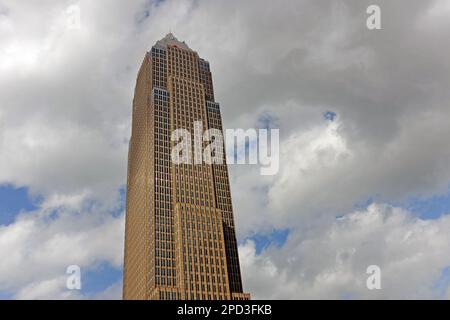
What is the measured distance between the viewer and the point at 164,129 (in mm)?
197625

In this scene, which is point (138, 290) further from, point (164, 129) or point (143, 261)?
point (164, 129)

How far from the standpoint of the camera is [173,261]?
16388 cm

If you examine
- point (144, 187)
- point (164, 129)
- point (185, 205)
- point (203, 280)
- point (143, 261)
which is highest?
point (164, 129)
